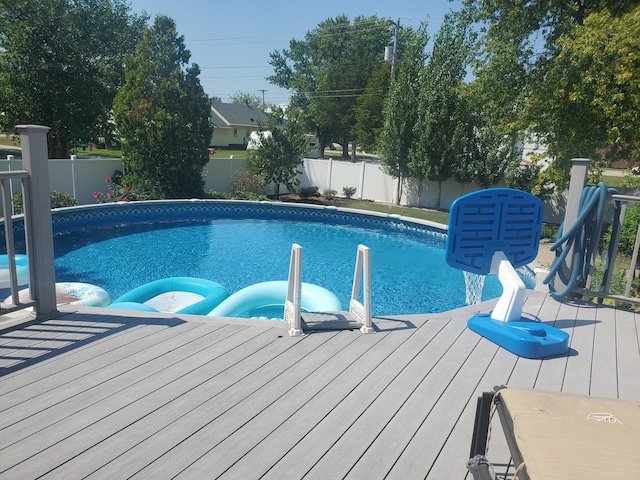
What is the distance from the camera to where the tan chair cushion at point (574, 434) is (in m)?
1.27

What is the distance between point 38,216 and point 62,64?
55.8 ft

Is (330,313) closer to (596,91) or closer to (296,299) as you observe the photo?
(296,299)

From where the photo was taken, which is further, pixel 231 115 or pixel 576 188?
pixel 231 115

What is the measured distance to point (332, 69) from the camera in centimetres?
3912

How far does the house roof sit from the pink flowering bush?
103 ft

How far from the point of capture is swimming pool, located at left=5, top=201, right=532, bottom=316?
8211 mm

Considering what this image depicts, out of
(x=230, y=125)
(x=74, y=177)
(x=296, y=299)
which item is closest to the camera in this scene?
(x=296, y=299)

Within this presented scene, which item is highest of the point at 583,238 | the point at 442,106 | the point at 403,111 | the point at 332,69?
the point at 332,69

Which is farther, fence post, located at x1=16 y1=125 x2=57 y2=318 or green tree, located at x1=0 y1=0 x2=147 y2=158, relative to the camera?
green tree, located at x1=0 y1=0 x2=147 y2=158

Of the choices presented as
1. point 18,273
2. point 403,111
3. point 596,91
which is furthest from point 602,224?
point 403,111

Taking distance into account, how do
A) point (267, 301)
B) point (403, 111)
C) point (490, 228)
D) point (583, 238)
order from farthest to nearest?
1. point (403, 111)
2. point (267, 301)
3. point (583, 238)
4. point (490, 228)

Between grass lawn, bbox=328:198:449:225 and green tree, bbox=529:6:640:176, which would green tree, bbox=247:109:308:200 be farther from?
green tree, bbox=529:6:640:176

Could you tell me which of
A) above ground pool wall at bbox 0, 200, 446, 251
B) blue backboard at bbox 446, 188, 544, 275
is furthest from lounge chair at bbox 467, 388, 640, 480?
above ground pool wall at bbox 0, 200, 446, 251

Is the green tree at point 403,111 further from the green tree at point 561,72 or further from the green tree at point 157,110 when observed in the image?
the green tree at point 157,110
